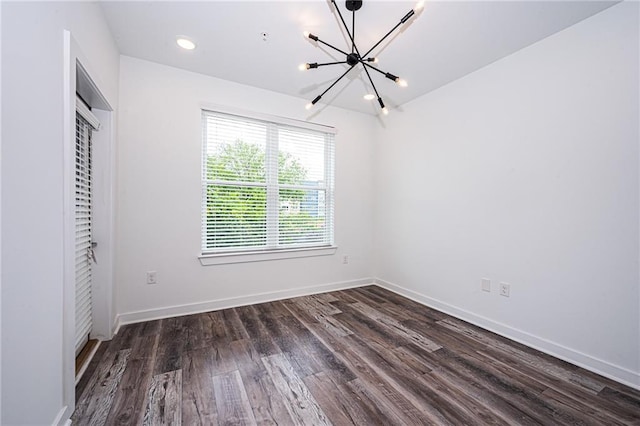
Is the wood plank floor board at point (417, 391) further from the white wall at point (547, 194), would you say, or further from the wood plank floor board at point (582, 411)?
the white wall at point (547, 194)

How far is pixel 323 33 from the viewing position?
7.23 feet

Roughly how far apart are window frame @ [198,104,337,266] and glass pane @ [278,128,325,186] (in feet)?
0.22

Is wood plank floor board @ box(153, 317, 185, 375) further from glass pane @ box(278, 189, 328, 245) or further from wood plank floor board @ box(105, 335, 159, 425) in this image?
glass pane @ box(278, 189, 328, 245)

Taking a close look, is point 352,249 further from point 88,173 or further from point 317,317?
point 88,173

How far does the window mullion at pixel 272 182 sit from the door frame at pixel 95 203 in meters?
1.55

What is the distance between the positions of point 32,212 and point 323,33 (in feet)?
7.47

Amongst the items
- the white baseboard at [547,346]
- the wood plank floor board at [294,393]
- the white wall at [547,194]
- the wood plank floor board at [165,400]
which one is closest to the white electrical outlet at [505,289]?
the white wall at [547,194]

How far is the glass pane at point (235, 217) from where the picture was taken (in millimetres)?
2980

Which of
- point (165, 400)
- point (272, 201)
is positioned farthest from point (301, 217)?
point (165, 400)

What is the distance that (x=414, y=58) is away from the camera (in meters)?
2.55

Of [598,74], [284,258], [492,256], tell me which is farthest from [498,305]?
[284,258]

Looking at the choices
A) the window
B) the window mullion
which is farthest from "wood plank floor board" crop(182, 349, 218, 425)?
the window mullion

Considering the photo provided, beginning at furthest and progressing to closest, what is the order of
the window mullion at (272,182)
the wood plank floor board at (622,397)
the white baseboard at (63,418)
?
the window mullion at (272,182) → the wood plank floor board at (622,397) → the white baseboard at (63,418)

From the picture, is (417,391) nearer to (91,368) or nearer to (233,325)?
(233,325)
